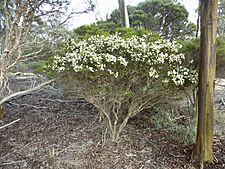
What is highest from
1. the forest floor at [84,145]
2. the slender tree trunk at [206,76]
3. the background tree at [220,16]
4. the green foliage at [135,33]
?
the background tree at [220,16]

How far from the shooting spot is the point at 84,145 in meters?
3.87

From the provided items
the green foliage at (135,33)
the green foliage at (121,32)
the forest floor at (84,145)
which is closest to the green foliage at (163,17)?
the green foliage at (121,32)

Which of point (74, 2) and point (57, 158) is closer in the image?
point (57, 158)

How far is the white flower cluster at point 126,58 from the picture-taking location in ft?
10.5

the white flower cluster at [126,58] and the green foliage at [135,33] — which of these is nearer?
the white flower cluster at [126,58]

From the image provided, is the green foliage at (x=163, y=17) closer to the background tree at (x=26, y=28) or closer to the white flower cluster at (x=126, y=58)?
the background tree at (x=26, y=28)

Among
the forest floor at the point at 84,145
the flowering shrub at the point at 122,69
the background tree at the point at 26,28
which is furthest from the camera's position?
the background tree at the point at 26,28

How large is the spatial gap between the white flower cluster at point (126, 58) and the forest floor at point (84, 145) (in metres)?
1.00

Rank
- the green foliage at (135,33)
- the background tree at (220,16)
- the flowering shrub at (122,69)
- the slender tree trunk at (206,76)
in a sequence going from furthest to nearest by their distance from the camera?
the background tree at (220,16), the green foliage at (135,33), the flowering shrub at (122,69), the slender tree trunk at (206,76)

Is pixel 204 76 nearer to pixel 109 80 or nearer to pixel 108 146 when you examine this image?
pixel 109 80

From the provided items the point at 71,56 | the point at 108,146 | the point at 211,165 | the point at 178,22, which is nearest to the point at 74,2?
the point at 71,56

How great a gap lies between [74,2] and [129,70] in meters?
2.80

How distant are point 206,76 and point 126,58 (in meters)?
1.00

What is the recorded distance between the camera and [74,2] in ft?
17.8
